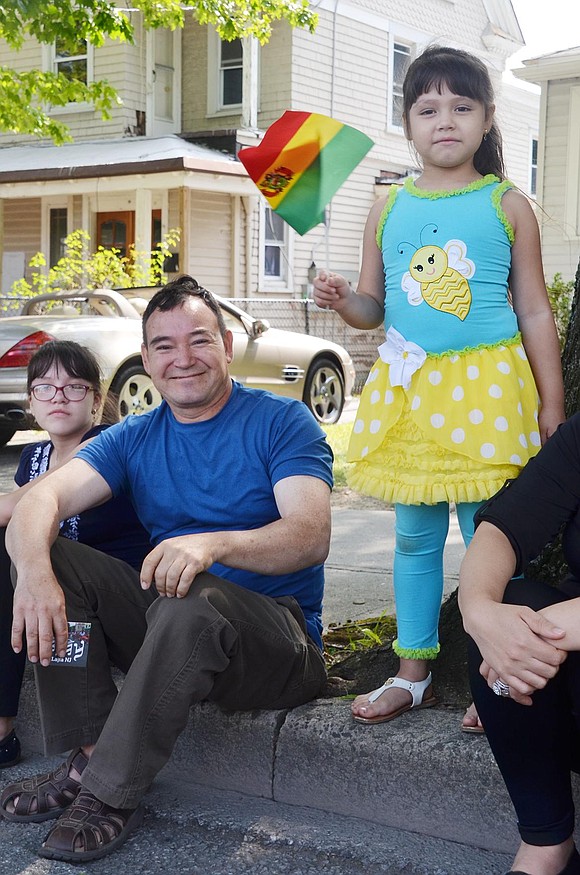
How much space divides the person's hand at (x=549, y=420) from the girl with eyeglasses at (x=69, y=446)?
136 centimetres

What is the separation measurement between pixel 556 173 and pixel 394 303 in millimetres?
14199

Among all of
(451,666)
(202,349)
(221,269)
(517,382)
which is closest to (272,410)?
(202,349)

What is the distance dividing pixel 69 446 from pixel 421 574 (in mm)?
1352

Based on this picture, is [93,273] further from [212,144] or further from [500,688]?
[500,688]

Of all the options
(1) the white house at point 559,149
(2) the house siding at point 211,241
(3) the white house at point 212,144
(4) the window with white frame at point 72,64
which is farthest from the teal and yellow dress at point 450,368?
(4) the window with white frame at point 72,64

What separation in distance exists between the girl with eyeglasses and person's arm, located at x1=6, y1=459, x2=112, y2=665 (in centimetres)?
29

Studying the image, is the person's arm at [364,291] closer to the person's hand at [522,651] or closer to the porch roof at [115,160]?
the person's hand at [522,651]

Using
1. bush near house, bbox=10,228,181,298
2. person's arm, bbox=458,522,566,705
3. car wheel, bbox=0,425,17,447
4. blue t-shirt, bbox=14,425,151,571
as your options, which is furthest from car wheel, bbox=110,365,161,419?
person's arm, bbox=458,522,566,705

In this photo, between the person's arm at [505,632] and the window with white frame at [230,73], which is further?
the window with white frame at [230,73]

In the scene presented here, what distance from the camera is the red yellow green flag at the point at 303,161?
3275mm

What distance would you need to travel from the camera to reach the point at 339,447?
384 inches

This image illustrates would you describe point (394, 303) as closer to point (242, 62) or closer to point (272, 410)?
point (272, 410)

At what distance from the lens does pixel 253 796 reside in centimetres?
317

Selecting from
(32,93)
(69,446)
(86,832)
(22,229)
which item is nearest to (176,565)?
(86,832)
